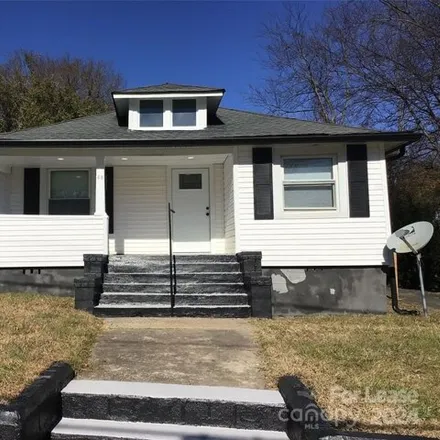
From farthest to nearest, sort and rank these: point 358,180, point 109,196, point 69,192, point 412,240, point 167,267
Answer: point 109,196, point 69,192, point 358,180, point 167,267, point 412,240

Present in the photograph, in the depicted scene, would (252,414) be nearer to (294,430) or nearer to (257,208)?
(294,430)

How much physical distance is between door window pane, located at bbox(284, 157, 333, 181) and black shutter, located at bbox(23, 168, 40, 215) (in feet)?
18.2

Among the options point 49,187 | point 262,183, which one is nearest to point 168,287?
point 262,183

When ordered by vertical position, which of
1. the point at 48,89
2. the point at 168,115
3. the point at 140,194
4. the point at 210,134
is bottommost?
the point at 140,194

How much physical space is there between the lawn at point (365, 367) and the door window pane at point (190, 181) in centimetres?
455

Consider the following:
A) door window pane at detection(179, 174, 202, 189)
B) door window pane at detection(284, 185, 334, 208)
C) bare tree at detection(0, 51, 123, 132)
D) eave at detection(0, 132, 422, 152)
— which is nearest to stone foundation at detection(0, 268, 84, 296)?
eave at detection(0, 132, 422, 152)

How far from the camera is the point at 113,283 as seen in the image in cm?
785

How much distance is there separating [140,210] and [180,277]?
306 cm

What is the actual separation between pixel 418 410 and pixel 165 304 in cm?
473

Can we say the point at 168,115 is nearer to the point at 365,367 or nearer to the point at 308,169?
the point at 308,169

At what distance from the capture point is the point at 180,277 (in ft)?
26.5

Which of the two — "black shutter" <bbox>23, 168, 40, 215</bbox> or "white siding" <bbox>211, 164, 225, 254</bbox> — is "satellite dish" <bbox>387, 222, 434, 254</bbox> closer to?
"white siding" <bbox>211, 164, 225, 254</bbox>

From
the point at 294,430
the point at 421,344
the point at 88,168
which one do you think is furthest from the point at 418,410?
the point at 88,168

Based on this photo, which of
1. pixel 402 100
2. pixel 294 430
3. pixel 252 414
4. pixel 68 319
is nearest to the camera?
pixel 294 430
